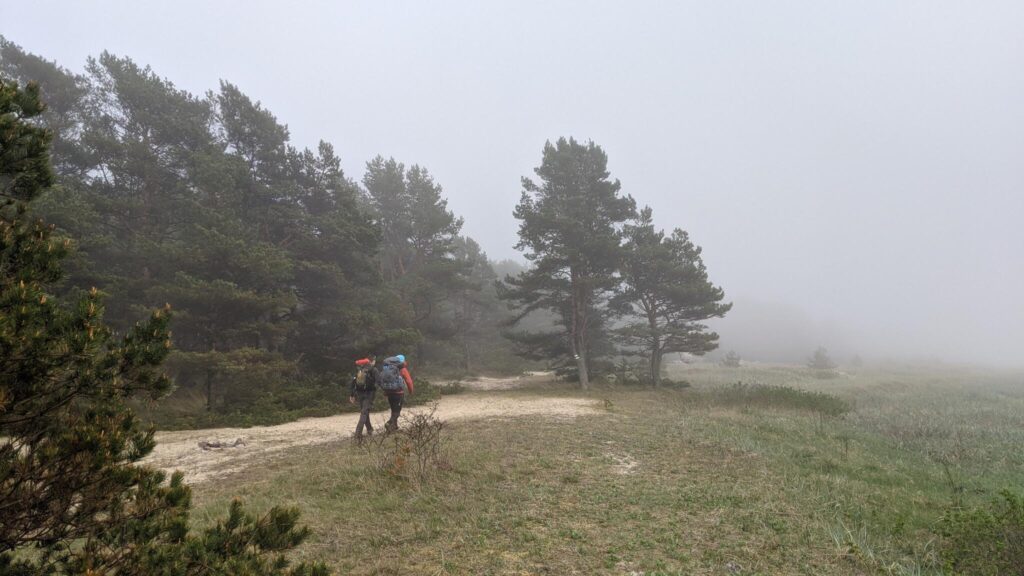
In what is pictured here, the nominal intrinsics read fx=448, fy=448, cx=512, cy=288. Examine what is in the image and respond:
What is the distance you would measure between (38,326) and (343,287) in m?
22.7

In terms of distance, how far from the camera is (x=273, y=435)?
41.8 ft

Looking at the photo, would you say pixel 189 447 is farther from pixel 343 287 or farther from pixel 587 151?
pixel 587 151

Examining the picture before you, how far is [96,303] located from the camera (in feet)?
8.41

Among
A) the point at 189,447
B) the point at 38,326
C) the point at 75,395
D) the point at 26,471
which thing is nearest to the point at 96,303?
the point at 38,326

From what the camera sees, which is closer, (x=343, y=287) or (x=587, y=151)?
(x=343, y=287)

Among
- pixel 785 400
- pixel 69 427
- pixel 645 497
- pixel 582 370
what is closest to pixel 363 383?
pixel 645 497

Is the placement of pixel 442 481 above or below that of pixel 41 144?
below

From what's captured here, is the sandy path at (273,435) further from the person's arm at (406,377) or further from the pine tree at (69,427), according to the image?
the pine tree at (69,427)

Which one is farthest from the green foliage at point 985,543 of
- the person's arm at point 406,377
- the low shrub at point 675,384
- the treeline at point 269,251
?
the low shrub at point 675,384

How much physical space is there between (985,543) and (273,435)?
47.3 ft

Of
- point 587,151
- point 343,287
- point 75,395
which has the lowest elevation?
point 75,395

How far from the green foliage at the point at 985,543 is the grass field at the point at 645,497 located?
0.21 meters

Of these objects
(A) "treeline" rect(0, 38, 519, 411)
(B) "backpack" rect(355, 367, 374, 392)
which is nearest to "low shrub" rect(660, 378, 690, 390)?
(A) "treeline" rect(0, 38, 519, 411)

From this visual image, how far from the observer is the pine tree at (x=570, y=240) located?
24.8m
